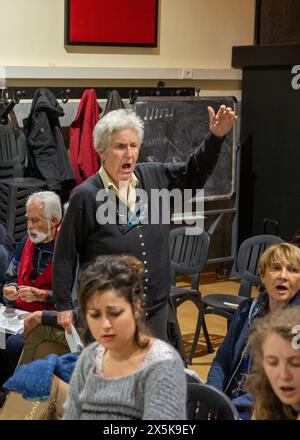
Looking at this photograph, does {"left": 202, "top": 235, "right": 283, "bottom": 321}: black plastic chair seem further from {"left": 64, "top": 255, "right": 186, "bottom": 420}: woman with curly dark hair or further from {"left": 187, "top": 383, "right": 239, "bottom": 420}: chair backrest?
{"left": 64, "top": 255, "right": 186, "bottom": 420}: woman with curly dark hair

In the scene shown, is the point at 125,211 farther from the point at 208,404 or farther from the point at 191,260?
the point at 191,260

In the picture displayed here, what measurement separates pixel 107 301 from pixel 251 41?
5.78 m

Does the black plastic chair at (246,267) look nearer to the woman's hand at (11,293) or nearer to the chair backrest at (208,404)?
the woman's hand at (11,293)

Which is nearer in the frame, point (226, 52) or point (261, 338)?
point (261, 338)

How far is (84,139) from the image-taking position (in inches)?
253

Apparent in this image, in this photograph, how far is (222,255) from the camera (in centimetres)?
785

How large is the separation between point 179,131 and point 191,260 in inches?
66.8

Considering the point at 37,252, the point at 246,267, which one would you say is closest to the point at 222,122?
the point at 37,252

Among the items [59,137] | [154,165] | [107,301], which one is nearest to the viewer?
[107,301]

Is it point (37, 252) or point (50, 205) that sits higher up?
point (50, 205)

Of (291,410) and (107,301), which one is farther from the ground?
(107,301)
